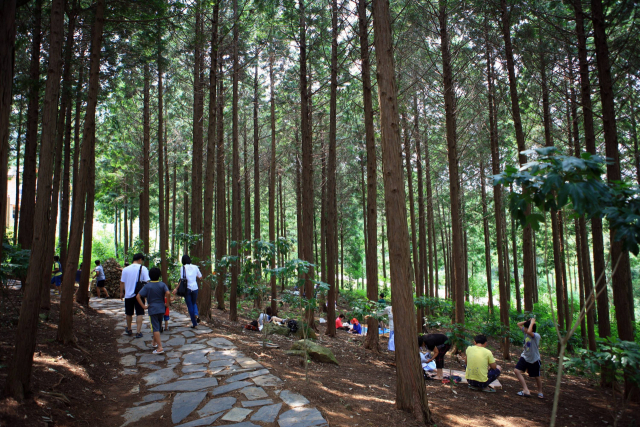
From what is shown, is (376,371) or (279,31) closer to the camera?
(376,371)

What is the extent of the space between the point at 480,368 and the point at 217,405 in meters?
5.36

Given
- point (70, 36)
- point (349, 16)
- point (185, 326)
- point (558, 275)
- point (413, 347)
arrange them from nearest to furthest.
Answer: point (413, 347)
point (70, 36)
point (185, 326)
point (349, 16)
point (558, 275)

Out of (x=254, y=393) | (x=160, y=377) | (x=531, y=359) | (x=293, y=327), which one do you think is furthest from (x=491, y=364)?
(x=160, y=377)

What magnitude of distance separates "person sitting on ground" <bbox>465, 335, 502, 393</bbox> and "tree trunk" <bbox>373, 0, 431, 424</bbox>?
3.57 metres

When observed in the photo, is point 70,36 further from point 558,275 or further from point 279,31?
point 558,275

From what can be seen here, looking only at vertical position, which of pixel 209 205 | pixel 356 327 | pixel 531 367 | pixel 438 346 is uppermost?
pixel 209 205

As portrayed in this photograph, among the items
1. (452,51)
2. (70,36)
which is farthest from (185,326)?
(452,51)

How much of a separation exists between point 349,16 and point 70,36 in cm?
647

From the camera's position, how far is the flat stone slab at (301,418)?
3.99 meters

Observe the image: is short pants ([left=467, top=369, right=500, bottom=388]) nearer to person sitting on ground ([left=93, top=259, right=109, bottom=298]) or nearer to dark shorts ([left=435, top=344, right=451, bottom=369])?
dark shorts ([left=435, top=344, right=451, bottom=369])

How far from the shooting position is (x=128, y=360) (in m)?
6.48

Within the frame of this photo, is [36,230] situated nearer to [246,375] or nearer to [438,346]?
[246,375]

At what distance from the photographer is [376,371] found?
803cm

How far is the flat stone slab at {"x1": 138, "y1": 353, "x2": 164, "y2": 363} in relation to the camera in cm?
645
